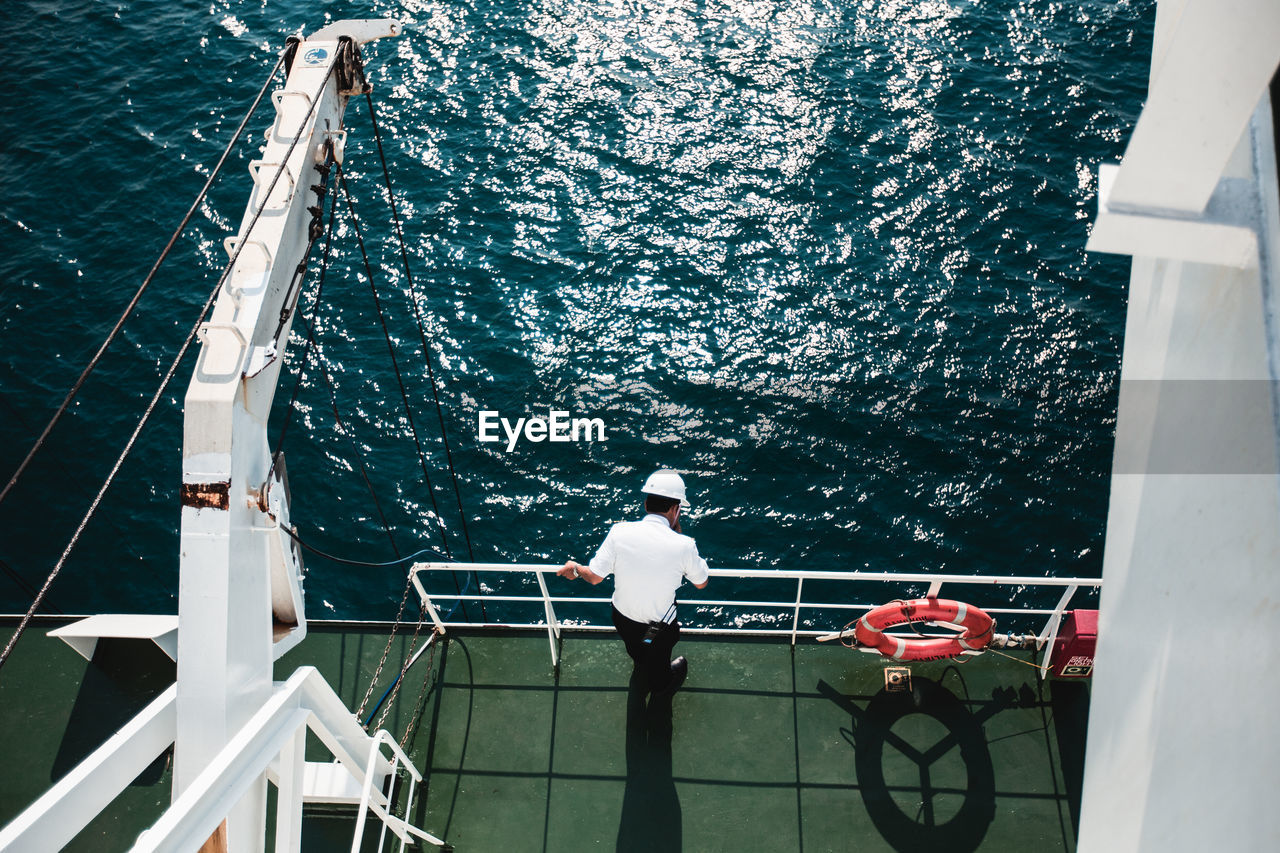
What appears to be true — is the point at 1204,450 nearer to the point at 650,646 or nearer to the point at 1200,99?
the point at 1200,99

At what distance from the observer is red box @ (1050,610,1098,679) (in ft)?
27.3

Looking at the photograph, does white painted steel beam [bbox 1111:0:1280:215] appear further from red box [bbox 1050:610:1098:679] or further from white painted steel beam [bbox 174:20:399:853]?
red box [bbox 1050:610:1098:679]

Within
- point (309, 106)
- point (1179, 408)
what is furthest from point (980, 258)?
point (1179, 408)

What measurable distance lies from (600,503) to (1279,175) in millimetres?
13059

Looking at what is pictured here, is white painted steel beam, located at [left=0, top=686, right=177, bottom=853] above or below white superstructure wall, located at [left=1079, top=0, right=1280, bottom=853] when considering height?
below

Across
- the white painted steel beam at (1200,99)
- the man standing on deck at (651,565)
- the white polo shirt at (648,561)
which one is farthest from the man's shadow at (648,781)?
the white painted steel beam at (1200,99)

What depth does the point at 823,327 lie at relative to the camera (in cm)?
1783

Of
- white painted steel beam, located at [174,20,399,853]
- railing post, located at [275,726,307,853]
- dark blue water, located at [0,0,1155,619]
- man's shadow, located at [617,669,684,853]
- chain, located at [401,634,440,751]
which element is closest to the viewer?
white painted steel beam, located at [174,20,399,853]

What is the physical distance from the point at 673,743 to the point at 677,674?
612 millimetres

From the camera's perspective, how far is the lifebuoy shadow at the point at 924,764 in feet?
25.3

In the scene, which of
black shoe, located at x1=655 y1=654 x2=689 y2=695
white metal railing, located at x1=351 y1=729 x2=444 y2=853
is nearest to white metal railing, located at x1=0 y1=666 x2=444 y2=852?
white metal railing, located at x1=351 y1=729 x2=444 y2=853

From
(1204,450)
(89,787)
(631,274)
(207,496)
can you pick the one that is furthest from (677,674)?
(631,274)

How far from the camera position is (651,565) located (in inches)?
283

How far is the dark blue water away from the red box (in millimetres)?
6214
